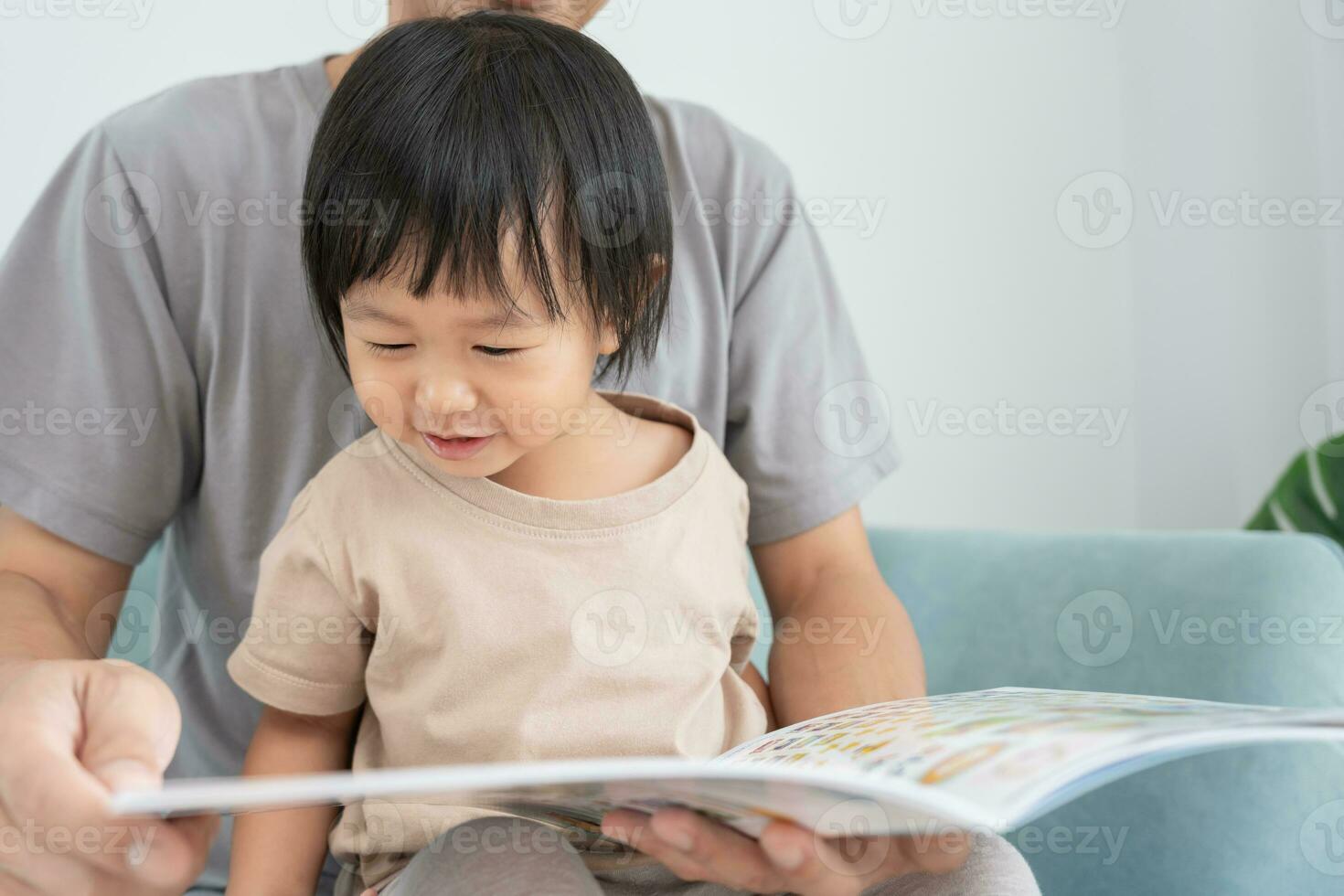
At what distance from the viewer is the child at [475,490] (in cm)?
73

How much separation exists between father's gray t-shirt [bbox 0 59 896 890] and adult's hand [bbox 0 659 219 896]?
370mm

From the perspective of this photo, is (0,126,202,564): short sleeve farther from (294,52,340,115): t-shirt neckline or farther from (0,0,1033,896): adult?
(294,52,340,115): t-shirt neckline

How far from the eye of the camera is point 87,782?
0.51 metres

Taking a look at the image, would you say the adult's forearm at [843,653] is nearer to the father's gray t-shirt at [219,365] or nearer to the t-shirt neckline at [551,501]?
the father's gray t-shirt at [219,365]

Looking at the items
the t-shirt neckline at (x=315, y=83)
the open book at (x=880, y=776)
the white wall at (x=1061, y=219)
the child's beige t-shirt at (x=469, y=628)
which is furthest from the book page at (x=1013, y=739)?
the white wall at (x=1061, y=219)

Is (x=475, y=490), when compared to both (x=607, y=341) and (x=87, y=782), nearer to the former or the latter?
(x=607, y=341)

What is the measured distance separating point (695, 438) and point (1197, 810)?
513mm

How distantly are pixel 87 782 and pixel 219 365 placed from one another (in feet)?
1.72

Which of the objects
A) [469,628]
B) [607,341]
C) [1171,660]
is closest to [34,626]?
[469,628]

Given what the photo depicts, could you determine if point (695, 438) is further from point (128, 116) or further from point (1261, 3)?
point (1261, 3)

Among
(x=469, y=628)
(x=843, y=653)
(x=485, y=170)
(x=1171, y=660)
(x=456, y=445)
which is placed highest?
(x=485, y=170)

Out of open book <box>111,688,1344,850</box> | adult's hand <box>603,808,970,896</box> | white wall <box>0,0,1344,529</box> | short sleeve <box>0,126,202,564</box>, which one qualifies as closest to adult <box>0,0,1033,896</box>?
short sleeve <box>0,126,202,564</box>

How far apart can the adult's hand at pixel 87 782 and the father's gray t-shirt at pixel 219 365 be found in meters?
0.37

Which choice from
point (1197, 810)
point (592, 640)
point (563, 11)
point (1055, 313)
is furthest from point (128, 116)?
point (1055, 313)
